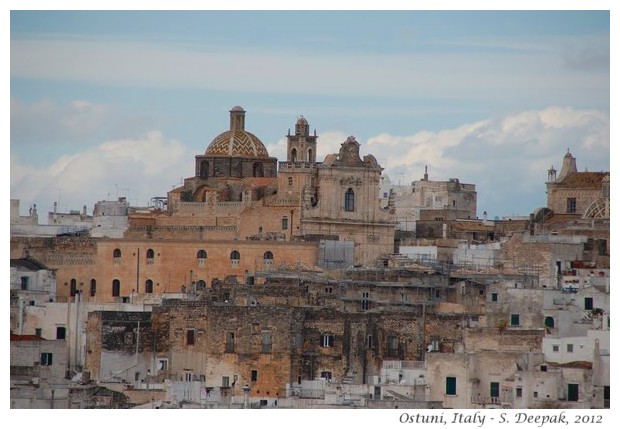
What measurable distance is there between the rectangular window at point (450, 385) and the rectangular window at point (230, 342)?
258 inches

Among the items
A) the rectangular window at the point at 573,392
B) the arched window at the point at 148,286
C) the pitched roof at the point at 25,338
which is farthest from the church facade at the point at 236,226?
the rectangular window at the point at 573,392

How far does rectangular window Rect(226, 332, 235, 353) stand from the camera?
8150 cm

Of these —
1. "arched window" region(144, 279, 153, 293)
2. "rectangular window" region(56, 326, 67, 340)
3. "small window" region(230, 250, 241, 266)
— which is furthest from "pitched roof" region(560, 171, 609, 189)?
"rectangular window" region(56, 326, 67, 340)

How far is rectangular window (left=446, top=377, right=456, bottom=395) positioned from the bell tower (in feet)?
85.5

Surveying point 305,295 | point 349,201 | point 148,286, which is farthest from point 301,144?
point 305,295

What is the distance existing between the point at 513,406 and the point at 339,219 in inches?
1013

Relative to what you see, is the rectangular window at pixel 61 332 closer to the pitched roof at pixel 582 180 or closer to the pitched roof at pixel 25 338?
the pitched roof at pixel 25 338

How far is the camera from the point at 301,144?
10288 centimetres

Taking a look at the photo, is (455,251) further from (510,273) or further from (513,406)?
(513,406)

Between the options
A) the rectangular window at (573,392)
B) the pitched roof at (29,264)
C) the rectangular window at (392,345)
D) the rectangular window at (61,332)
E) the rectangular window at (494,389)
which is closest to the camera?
the rectangular window at (573,392)

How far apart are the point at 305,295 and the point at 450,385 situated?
27.5 ft

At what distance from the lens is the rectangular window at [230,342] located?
81500 millimetres

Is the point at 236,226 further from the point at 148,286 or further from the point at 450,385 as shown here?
the point at 450,385

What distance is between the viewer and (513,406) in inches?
2968
